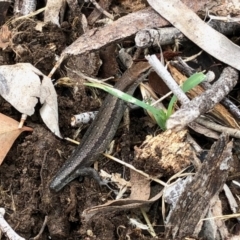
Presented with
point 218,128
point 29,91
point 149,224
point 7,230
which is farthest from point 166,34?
point 7,230

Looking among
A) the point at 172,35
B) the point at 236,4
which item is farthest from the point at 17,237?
the point at 236,4

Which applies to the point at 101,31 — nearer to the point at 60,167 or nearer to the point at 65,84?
the point at 65,84

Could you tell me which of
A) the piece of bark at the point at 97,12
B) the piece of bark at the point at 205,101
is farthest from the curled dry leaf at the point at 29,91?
the piece of bark at the point at 205,101

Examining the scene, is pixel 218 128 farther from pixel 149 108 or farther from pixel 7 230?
pixel 7 230

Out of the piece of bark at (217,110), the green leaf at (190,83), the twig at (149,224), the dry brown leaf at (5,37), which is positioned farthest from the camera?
the dry brown leaf at (5,37)

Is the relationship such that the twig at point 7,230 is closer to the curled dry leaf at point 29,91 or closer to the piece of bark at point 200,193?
the curled dry leaf at point 29,91

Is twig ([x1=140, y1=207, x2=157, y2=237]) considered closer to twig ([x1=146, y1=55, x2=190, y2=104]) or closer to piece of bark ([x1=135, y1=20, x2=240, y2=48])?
twig ([x1=146, y1=55, x2=190, y2=104])
